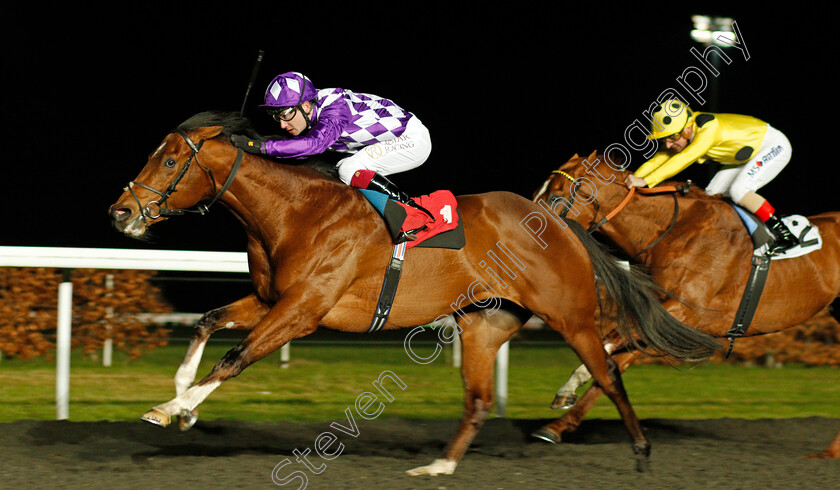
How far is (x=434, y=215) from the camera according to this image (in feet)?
12.0

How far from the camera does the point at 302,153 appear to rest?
139 inches

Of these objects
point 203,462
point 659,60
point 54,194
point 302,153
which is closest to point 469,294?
point 302,153

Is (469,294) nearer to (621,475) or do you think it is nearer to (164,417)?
(621,475)

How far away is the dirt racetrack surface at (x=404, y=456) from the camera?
337 centimetres

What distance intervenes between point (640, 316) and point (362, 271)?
1488 millimetres

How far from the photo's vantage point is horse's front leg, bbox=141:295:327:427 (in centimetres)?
310

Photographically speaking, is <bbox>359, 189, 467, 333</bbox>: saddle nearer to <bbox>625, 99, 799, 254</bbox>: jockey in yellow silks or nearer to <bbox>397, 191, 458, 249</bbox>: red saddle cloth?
<bbox>397, 191, 458, 249</bbox>: red saddle cloth

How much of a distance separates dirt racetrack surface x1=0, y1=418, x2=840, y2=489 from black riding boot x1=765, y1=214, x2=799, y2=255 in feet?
3.55

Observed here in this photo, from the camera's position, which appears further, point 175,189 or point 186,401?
point 175,189

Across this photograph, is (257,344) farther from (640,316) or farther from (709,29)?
(709,29)

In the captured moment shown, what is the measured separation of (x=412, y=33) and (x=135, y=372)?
16328 mm

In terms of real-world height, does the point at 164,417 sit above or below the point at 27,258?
above

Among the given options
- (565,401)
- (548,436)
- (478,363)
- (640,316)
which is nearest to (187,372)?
(478,363)

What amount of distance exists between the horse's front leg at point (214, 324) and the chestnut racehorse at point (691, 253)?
1.73 meters
